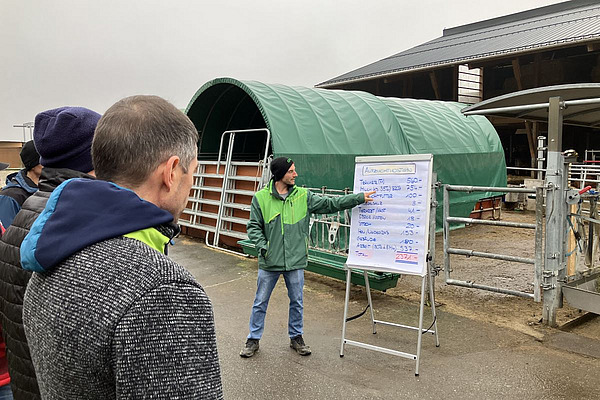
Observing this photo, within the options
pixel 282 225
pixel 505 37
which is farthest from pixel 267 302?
pixel 505 37

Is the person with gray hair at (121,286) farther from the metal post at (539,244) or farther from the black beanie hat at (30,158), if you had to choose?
the metal post at (539,244)

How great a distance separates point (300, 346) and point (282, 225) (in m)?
1.19

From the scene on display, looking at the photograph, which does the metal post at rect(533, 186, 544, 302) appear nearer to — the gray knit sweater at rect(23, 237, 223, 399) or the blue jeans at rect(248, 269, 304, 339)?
the blue jeans at rect(248, 269, 304, 339)

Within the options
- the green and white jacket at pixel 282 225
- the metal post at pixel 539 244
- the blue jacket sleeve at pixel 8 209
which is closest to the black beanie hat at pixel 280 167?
the green and white jacket at pixel 282 225

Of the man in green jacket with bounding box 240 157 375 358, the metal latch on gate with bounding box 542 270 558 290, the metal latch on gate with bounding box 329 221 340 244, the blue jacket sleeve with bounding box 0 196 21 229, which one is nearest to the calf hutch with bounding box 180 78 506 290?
Result: the metal latch on gate with bounding box 329 221 340 244

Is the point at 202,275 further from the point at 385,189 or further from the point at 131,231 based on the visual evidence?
the point at 131,231

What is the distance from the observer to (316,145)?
9.35 meters

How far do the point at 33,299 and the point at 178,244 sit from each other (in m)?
9.48

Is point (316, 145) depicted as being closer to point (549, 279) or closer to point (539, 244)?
point (539, 244)

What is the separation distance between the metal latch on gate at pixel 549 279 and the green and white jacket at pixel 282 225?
7.38 ft

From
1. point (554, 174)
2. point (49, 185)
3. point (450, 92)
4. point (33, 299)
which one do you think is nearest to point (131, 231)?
point (33, 299)

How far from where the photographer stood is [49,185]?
1810 mm

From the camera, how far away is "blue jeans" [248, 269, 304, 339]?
4.71 meters

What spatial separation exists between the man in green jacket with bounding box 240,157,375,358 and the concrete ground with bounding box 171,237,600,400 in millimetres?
284
